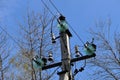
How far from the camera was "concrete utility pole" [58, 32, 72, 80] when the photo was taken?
8746 millimetres

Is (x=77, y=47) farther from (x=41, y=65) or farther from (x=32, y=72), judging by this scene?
(x=32, y=72)

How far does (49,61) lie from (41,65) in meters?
0.30

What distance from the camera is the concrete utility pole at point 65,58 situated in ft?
28.7

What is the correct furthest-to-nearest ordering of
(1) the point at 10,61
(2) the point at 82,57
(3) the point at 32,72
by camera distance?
(1) the point at 10,61 < (3) the point at 32,72 < (2) the point at 82,57

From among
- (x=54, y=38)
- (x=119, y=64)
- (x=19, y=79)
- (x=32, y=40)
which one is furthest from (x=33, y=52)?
(x=54, y=38)

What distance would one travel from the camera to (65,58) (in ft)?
30.0

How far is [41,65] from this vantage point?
30.6ft

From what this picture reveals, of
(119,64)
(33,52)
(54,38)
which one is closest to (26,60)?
(33,52)

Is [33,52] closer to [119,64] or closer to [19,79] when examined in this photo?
[19,79]

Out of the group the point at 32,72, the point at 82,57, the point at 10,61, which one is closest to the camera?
the point at 82,57

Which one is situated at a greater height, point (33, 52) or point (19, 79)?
point (33, 52)

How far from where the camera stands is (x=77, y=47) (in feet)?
31.6

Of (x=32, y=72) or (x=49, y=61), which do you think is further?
(x=32, y=72)

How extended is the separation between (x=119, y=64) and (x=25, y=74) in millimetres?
5476
